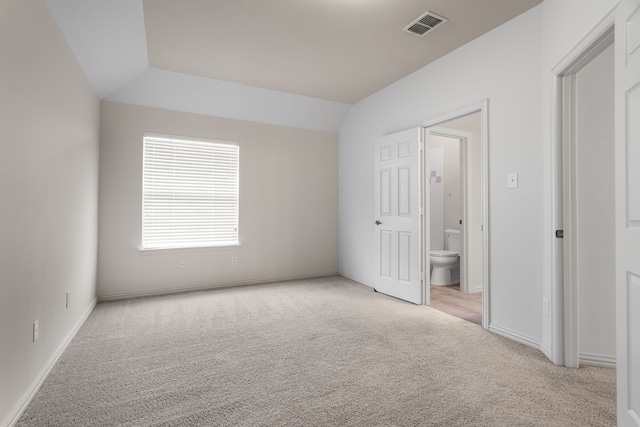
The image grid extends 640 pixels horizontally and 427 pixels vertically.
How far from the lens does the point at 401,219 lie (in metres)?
3.95

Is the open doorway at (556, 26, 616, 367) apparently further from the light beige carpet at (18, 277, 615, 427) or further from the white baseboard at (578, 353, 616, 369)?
the light beige carpet at (18, 277, 615, 427)

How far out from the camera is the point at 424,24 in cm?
281

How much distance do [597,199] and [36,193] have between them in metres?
3.67

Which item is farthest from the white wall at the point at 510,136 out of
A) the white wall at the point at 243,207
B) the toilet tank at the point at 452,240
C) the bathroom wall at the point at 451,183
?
the white wall at the point at 243,207

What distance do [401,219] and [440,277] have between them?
1.48m

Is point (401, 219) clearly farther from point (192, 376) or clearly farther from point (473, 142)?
point (192, 376)

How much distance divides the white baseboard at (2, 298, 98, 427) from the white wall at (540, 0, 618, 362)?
327 cm

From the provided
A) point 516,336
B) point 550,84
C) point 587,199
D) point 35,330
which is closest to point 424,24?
point 550,84

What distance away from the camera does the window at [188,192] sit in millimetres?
4160

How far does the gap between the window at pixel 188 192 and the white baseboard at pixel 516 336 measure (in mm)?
3371

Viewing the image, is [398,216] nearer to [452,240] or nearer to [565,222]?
[452,240]

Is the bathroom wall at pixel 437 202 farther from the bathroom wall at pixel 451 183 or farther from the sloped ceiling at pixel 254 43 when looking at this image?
the sloped ceiling at pixel 254 43

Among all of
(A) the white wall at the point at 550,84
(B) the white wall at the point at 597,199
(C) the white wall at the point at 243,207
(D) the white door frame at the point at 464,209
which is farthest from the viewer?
(D) the white door frame at the point at 464,209

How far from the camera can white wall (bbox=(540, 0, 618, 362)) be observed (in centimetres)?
211
